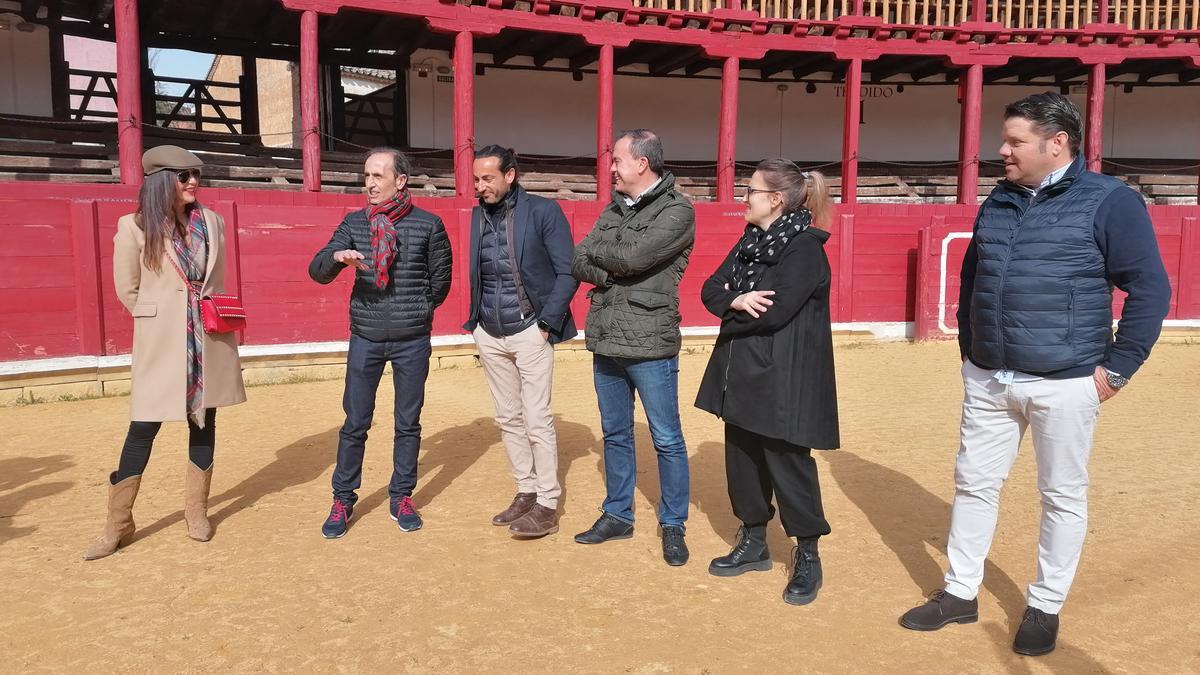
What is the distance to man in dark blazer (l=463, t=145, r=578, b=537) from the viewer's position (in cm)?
360

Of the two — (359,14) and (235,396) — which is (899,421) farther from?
(359,14)

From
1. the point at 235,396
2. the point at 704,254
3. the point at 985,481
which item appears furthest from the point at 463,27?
the point at 985,481

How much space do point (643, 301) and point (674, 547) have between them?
1.00 metres

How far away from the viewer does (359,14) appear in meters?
10.9

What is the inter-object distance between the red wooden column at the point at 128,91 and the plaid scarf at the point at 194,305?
20.5ft

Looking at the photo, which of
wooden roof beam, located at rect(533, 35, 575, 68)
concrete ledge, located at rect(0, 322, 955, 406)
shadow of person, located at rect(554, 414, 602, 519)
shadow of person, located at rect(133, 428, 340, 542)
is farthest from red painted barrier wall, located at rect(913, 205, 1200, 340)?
shadow of person, located at rect(133, 428, 340, 542)

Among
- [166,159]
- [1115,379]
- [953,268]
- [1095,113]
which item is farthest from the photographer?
[1095,113]

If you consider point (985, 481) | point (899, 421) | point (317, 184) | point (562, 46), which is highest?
point (562, 46)

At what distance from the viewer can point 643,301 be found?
3305 mm

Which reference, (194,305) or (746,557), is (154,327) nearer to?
(194,305)

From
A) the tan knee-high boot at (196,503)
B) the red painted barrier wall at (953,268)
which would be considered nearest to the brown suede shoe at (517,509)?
the tan knee-high boot at (196,503)

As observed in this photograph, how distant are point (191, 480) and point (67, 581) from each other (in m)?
0.62

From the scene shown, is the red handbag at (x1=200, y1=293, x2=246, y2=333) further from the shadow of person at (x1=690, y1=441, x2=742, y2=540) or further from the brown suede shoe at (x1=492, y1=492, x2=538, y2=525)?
the shadow of person at (x1=690, y1=441, x2=742, y2=540)

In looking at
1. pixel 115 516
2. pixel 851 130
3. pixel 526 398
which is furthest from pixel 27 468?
pixel 851 130
